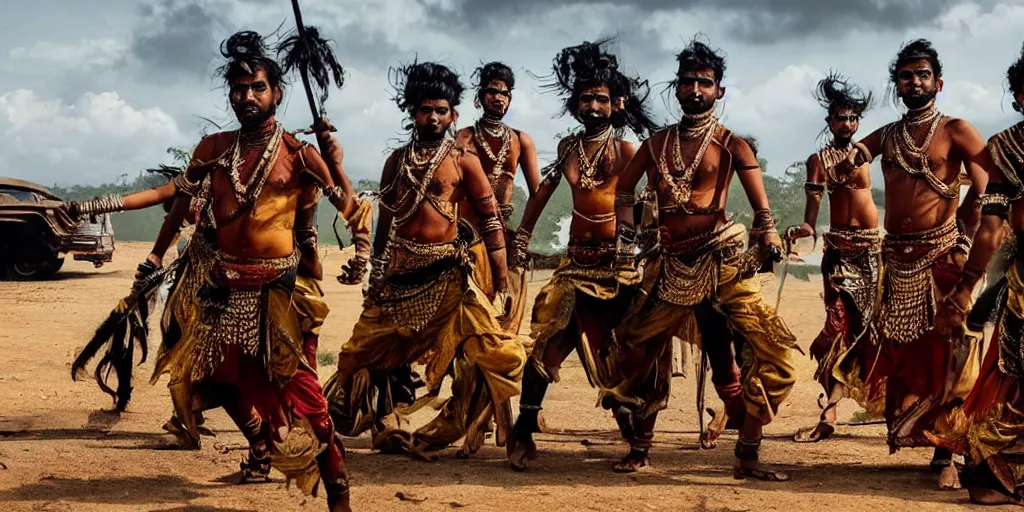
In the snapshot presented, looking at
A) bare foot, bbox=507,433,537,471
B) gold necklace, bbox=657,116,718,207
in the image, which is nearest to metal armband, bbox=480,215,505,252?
gold necklace, bbox=657,116,718,207

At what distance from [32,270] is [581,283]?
1819 centimetres

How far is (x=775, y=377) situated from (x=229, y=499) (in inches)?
121

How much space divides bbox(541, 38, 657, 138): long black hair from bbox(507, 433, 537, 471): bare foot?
7.25ft

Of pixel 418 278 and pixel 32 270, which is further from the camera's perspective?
pixel 32 270

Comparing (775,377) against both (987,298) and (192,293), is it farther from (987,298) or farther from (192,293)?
(192,293)

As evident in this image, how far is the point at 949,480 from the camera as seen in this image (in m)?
6.76

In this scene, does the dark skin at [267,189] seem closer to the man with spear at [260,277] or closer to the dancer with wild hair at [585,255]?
the man with spear at [260,277]

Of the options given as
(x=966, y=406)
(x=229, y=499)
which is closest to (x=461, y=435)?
(x=229, y=499)

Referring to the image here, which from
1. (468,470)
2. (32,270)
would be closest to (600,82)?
(468,470)

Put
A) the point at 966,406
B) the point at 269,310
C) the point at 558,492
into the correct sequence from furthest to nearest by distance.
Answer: the point at 558,492
the point at 966,406
the point at 269,310

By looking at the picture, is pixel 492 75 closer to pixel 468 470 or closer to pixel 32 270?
pixel 468 470

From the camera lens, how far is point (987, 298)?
629 cm

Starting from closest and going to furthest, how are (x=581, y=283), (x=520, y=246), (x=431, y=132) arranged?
(x=431, y=132)
(x=581, y=283)
(x=520, y=246)

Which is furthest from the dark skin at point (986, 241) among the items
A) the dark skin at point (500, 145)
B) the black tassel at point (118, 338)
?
the black tassel at point (118, 338)
